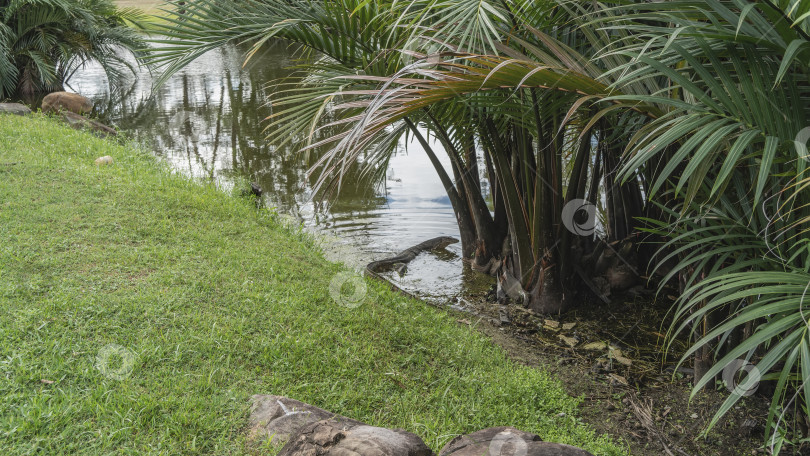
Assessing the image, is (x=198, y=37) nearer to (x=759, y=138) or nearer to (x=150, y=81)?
(x=759, y=138)

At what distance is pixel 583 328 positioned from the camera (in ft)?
13.3

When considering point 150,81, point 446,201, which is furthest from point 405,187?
point 150,81

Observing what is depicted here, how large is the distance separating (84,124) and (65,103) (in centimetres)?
149

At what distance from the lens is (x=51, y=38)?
10.3 m

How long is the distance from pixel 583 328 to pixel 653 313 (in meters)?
0.57

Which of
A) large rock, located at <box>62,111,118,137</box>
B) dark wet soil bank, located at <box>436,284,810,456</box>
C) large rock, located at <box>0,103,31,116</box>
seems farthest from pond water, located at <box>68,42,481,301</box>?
large rock, located at <box>0,103,31,116</box>

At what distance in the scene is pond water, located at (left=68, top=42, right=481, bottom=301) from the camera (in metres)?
5.35
